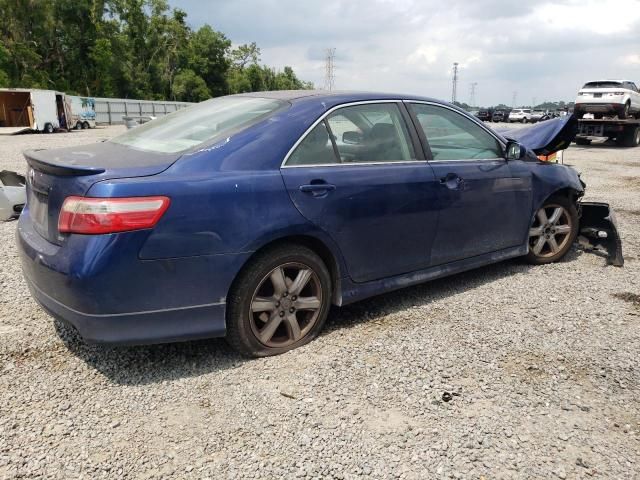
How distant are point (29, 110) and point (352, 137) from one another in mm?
31815

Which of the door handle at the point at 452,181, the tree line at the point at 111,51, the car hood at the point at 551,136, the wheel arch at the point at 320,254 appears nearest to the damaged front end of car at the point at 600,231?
the car hood at the point at 551,136

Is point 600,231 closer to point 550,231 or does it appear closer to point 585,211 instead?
point 585,211

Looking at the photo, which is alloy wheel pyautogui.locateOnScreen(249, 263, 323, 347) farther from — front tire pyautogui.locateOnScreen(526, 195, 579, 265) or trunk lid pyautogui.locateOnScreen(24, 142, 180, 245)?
front tire pyautogui.locateOnScreen(526, 195, 579, 265)

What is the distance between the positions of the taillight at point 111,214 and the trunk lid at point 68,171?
0.29 ft

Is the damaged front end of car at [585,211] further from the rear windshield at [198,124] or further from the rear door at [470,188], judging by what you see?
the rear windshield at [198,124]

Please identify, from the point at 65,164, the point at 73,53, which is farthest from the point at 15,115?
the point at 65,164

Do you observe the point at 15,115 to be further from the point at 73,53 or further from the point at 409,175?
the point at 409,175

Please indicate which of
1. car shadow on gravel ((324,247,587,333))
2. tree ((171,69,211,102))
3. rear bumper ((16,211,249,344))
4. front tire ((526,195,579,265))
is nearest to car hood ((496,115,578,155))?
front tire ((526,195,579,265))

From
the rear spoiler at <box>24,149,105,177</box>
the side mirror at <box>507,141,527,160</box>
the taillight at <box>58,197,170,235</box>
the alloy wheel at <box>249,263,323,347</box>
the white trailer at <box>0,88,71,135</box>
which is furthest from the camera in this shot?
the white trailer at <box>0,88,71,135</box>

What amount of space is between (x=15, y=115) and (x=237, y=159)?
1311 inches

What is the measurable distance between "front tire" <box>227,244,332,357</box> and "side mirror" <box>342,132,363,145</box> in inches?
31.4

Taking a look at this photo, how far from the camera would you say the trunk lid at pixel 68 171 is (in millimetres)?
2688

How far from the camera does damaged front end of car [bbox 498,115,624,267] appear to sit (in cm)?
531

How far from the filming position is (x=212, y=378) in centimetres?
301
